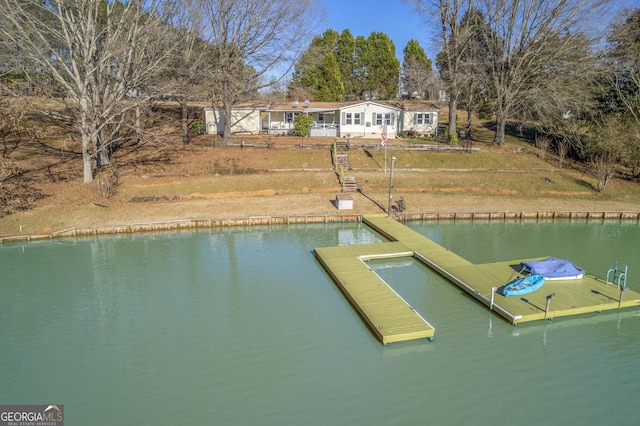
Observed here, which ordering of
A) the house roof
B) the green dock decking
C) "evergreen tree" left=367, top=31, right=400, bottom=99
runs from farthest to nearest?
1. "evergreen tree" left=367, top=31, right=400, bottom=99
2. the house roof
3. the green dock decking

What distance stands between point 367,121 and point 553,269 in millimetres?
32005

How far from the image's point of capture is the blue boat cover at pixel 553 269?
18.5 metres

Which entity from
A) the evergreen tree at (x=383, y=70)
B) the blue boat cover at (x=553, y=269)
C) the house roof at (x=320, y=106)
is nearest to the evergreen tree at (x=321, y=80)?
the evergreen tree at (x=383, y=70)

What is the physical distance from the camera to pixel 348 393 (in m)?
11.9

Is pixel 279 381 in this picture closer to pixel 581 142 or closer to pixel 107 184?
pixel 107 184

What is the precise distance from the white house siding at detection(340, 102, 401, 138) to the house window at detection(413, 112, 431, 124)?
2827 millimetres

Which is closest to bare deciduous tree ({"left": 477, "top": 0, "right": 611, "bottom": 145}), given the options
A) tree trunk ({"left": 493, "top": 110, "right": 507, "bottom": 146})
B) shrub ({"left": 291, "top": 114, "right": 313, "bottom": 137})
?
tree trunk ({"left": 493, "top": 110, "right": 507, "bottom": 146})

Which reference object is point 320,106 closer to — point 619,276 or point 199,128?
point 199,128

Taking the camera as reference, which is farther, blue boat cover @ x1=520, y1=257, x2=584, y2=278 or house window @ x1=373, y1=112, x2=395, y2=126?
house window @ x1=373, y1=112, x2=395, y2=126

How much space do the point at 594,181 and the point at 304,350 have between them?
115ft

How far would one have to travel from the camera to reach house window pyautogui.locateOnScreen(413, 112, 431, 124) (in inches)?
1939

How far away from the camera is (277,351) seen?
13906 mm

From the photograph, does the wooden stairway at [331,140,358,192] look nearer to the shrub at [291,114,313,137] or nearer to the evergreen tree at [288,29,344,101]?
the shrub at [291,114,313,137]

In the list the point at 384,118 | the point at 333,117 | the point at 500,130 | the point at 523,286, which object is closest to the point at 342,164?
the point at 384,118
